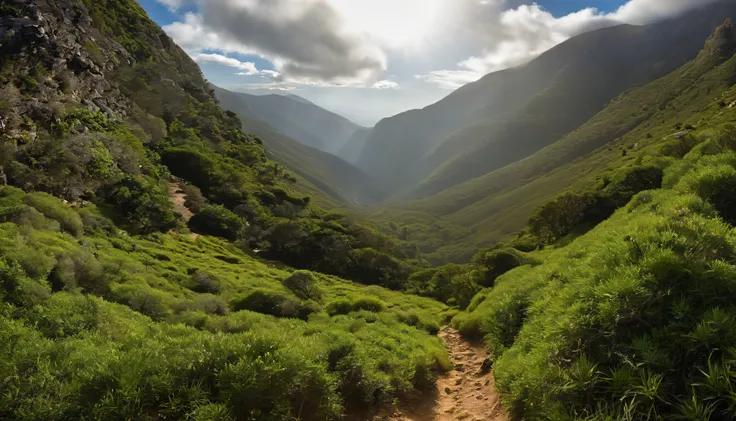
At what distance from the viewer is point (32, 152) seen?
37594 mm

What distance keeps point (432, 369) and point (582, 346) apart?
9.06 m

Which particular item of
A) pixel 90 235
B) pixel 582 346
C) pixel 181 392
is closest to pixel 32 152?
pixel 90 235

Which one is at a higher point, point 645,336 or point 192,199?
point 645,336

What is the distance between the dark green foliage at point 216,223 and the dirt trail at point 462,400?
52.0 meters

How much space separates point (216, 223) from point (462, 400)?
56.2 metres

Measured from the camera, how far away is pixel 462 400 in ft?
38.4

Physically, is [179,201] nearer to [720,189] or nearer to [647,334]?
[720,189]

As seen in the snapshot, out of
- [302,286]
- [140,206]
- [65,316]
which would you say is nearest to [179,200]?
[140,206]

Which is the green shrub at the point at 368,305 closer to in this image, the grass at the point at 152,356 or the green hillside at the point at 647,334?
the grass at the point at 152,356

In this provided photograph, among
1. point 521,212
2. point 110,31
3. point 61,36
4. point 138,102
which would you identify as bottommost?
point 521,212

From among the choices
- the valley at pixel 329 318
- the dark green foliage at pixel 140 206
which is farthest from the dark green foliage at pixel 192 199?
the valley at pixel 329 318

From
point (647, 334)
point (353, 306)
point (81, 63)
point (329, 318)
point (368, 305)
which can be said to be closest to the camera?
point (647, 334)

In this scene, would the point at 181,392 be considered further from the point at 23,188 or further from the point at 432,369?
the point at 23,188

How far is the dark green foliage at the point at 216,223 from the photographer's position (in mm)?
58312
